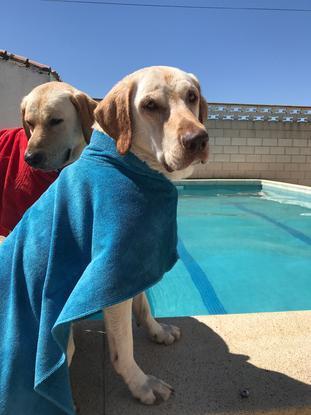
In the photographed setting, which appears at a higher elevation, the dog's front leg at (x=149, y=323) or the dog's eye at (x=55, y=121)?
the dog's eye at (x=55, y=121)

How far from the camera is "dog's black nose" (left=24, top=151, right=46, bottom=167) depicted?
235cm

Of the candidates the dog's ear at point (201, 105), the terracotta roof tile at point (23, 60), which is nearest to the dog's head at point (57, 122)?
the dog's ear at point (201, 105)

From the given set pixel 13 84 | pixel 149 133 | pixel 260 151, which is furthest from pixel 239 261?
pixel 260 151

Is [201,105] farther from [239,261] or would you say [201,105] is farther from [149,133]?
[239,261]

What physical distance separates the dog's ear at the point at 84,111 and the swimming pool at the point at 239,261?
2.22 m

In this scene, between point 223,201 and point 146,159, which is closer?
point 146,159

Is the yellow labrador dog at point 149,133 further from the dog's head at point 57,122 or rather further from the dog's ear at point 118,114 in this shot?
the dog's head at point 57,122

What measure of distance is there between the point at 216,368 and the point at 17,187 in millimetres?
Result: 1690

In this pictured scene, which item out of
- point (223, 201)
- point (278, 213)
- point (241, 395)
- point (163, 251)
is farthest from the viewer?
point (223, 201)

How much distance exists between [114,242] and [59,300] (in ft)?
1.06

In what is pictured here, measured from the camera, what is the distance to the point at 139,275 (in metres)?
1.37

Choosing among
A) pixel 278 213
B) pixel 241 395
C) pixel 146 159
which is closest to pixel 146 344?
pixel 241 395

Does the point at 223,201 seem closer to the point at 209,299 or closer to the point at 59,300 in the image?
the point at 209,299

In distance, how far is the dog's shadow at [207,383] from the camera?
1581mm
